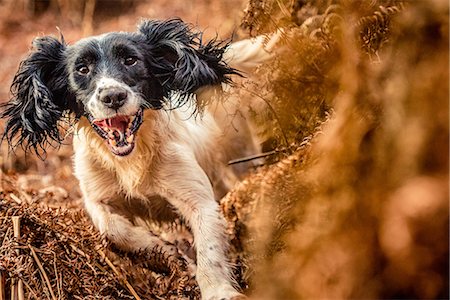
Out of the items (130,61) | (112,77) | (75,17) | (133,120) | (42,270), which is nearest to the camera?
(42,270)

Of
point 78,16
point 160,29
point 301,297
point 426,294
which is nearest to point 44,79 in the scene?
point 160,29

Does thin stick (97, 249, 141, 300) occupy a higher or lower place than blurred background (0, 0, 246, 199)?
lower

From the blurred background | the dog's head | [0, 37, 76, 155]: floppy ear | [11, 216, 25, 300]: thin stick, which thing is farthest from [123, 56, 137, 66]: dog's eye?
the blurred background

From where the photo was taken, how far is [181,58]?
4418mm

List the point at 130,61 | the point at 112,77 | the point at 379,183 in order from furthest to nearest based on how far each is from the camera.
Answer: the point at 130,61 → the point at 112,77 → the point at 379,183

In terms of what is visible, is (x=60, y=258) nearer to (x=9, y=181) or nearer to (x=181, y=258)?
(x=181, y=258)

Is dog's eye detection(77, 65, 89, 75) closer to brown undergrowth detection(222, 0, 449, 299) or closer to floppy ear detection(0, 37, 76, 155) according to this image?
floppy ear detection(0, 37, 76, 155)

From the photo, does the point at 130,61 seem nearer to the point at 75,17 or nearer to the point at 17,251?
the point at 17,251

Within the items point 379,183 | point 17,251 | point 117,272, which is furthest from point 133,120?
point 379,183

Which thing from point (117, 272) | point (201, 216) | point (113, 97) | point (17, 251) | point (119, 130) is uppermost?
point (113, 97)

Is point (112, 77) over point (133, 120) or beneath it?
over

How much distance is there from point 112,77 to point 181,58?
1.71 ft

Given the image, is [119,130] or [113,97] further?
[119,130]

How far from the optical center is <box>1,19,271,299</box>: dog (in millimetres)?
4172
